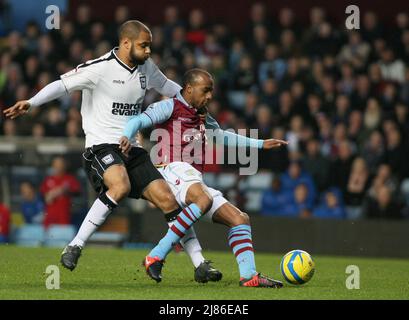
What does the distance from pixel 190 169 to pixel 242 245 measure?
2.79 feet

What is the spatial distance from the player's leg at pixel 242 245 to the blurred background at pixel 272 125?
6014 mm

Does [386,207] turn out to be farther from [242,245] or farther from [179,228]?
[179,228]

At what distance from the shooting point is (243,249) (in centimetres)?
856

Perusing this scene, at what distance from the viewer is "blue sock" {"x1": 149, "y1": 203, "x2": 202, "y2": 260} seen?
28.0 feet

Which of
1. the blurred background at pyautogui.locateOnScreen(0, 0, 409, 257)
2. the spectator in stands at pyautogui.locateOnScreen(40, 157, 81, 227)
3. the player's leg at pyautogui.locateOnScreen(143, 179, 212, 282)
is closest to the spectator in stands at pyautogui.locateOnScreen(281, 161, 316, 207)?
the blurred background at pyautogui.locateOnScreen(0, 0, 409, 257)

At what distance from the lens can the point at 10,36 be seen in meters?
19.0

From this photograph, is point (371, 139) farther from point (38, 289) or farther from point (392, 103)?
point (38, 289)

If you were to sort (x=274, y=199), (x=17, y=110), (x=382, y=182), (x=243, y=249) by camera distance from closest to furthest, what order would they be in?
(x=17, y=110) < (x=243, y=249) < (x=382, y=182) < (x=274, y=199)

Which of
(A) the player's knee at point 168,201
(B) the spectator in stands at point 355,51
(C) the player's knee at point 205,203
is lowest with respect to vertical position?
(C) the player's knee at point 205,203

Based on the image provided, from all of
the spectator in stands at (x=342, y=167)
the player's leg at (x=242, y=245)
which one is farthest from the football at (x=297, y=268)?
the spectator in stands at (x=342, y=167)

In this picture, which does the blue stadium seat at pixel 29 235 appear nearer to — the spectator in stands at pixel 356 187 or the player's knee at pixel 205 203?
the spectator in stands at pixel 356 187

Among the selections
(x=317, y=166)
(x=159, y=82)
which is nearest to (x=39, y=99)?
(x=159, y=82)

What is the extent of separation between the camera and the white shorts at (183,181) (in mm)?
8836
